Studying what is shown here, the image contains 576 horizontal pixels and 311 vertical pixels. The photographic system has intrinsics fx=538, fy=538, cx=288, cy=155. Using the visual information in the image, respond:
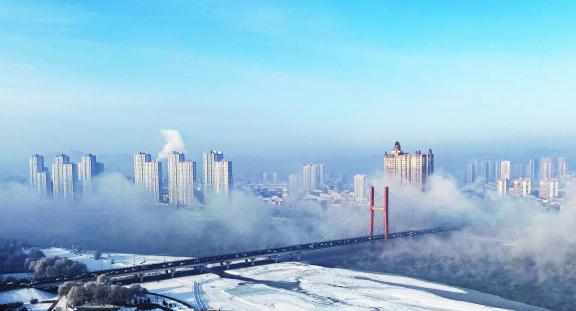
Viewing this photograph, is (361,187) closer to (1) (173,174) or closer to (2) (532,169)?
(1) (173,174)

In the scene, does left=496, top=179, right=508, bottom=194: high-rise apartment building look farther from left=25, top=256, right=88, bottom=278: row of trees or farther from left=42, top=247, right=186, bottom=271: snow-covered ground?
left=25, top=256, right=88, bottom=278: row of trees

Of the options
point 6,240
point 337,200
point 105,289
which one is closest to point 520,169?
point 337,200

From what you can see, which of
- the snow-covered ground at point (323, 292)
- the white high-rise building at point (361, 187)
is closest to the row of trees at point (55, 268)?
the snow-covered ground at point (323, 292)

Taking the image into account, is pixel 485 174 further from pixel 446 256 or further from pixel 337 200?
pixel 446 256

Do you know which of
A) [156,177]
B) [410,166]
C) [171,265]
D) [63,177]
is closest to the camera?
[171,265]

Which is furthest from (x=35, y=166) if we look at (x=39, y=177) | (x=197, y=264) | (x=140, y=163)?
(x=197, y=264)

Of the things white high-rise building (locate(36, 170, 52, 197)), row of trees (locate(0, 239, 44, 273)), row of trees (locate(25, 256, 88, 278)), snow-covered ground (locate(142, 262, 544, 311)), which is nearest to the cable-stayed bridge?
snow-covered ground (locate(142, 262, 544, 311))
